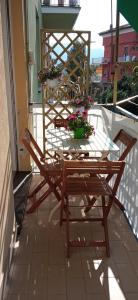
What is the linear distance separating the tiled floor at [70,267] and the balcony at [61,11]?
6168 mm

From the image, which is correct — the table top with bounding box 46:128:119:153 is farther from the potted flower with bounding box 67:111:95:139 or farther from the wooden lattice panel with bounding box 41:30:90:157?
the wooden lattice panel with bounding box 41:30:90:157

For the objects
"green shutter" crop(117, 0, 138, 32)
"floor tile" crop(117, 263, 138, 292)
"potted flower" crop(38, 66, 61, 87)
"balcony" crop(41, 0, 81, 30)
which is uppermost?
"balcony" crop(41, 0, 81, 30)

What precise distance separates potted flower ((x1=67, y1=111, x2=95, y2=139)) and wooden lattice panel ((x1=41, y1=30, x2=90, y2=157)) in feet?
3.37

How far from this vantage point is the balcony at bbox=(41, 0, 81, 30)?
23.6 feet

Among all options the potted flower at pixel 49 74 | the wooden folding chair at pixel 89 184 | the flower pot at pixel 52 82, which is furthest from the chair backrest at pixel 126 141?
the flower pot at pixel 52 82

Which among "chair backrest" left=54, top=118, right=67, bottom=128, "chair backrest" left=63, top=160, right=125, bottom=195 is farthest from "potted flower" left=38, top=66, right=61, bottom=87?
"chair backrest" left=63, top=160, right=125, bottom=195

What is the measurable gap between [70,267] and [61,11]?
6801 millimetres

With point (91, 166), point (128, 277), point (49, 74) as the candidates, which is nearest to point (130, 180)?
point (91, 166)

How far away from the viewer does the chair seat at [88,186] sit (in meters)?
2.42

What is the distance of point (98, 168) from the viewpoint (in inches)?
87.7

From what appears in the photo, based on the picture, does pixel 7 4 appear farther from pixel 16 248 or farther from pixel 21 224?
pixel 16 248

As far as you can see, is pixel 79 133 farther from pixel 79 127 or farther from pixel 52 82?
pixel 52 82

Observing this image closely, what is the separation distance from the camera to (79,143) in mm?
2877

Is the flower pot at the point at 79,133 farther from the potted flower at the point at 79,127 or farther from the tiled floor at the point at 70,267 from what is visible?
the tiled floor at the point at 70,267
